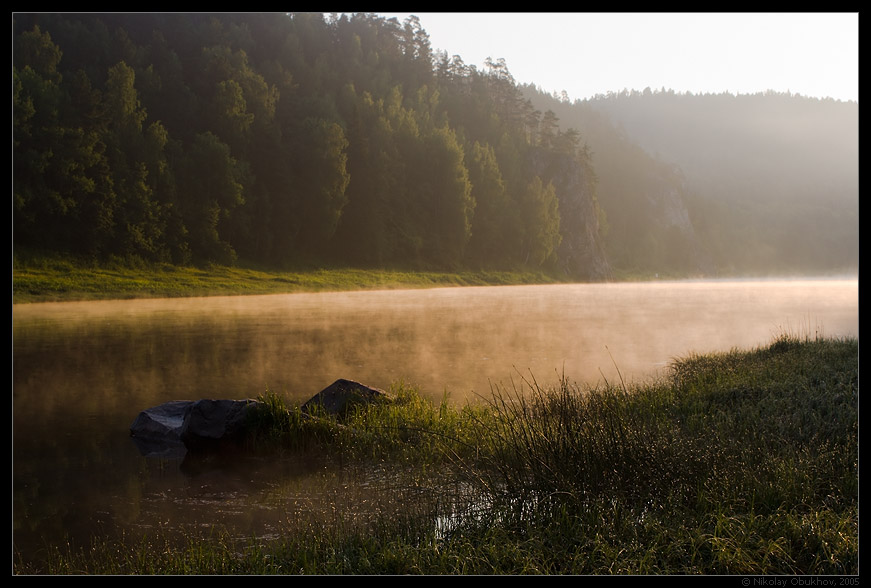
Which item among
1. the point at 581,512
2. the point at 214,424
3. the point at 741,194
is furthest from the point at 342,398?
the point at 741,194

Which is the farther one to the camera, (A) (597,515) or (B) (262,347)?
(B) (262,347)

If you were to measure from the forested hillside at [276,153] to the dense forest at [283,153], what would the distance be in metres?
0.16

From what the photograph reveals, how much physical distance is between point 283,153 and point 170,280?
79.0 feet

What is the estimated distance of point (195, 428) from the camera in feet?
27.9

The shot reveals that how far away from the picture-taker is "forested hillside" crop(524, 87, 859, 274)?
5197 inches

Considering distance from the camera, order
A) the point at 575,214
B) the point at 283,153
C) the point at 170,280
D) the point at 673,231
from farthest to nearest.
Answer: the point at 673,231 → the point at 575,214 → the point at 283,153 → the point at 170,280

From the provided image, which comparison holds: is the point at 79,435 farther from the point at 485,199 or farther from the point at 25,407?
the point at 485,199

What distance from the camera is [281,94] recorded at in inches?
2867

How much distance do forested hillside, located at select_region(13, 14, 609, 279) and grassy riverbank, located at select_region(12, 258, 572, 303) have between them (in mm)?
1858

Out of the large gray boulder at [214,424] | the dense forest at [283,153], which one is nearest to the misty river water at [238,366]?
the large gray boulder at [214,424]

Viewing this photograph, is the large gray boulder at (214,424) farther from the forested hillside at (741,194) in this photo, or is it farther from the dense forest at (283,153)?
the forested hillside at (741,194)

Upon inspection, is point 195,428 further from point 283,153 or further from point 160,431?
point 283,153
